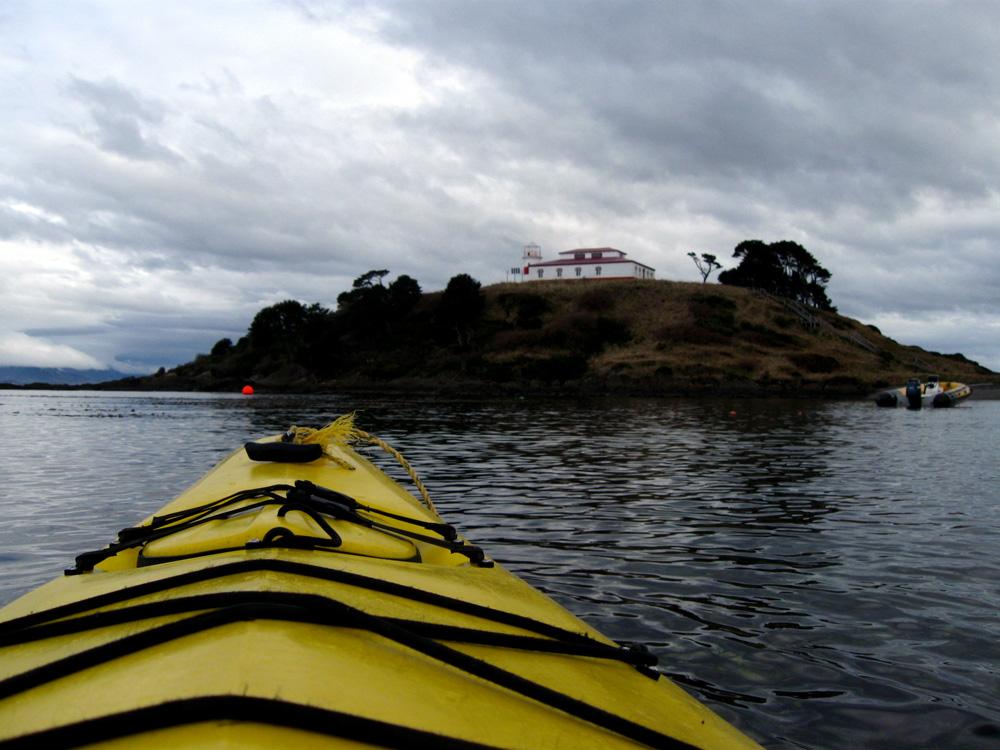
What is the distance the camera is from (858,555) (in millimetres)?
Result: 7328

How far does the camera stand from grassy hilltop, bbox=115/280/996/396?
54938 mm

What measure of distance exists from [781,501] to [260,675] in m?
9.49

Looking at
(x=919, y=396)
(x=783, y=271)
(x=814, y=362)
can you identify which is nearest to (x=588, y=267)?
(x=783, y=271)

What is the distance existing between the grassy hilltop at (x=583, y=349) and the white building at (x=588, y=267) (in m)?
5.82

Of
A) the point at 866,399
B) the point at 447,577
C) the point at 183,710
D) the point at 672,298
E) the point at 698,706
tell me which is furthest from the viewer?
the point at 672,298

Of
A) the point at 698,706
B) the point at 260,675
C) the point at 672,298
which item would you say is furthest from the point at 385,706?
the point at 672,298

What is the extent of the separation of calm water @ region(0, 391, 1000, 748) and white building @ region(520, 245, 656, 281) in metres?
67.4

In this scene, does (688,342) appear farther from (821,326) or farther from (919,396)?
(919,396)

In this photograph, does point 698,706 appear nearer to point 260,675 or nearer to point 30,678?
point 260,675

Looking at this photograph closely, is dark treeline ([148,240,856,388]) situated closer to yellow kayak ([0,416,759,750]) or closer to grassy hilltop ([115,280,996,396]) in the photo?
grassy hilltop ([115,280,996,396])

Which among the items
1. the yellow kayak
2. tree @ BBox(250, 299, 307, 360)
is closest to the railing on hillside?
tree @ BBox(250, 299, 307, 360)

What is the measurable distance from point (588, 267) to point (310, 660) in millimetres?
85816

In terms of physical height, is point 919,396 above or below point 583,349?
below

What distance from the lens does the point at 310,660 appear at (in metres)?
2.06
